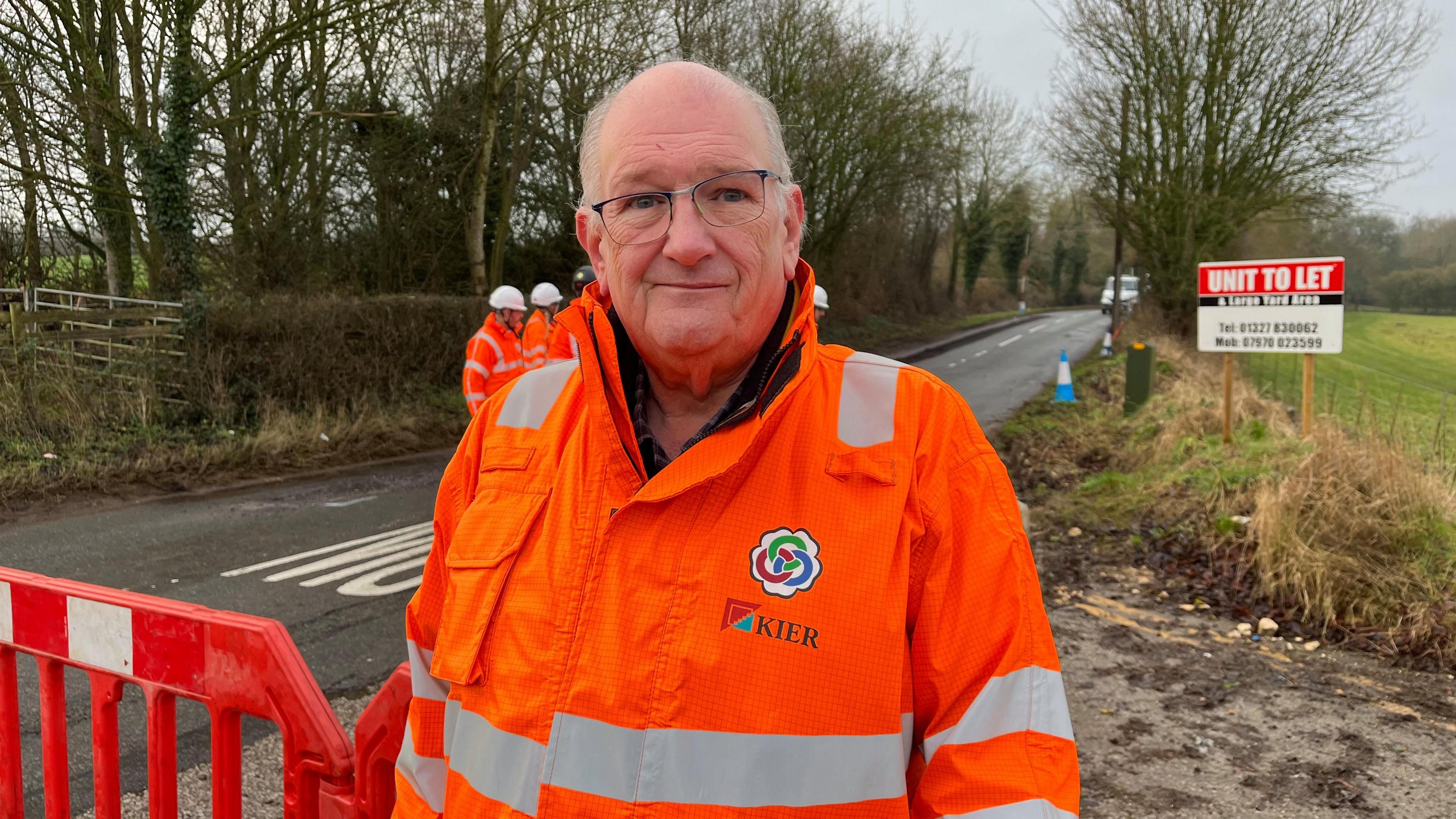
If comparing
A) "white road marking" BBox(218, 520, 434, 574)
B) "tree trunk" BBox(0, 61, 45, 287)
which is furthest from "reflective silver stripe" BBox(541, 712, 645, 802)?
"tree trunk" BBox(0, 61, 45, 287)

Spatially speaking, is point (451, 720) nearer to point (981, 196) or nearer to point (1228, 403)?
point (1228, 403)

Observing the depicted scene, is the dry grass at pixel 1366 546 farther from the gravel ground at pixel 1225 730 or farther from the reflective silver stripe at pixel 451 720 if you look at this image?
the reflective silver stripe at pixel 451 720

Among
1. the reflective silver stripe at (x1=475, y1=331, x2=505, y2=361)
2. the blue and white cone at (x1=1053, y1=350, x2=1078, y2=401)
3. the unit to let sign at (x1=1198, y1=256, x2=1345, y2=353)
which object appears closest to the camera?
the unit to let sign at (x1=1198, y1=256, x2=1345, y2=353)

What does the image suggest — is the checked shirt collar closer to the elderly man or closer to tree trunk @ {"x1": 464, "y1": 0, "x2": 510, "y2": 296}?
the elderly man

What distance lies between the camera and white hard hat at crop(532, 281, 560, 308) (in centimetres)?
1098

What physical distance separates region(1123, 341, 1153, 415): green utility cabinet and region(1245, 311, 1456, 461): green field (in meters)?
1.38

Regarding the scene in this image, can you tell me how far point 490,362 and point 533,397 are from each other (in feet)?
24.9

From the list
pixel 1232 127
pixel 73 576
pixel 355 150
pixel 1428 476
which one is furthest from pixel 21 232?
pixel 1232 127

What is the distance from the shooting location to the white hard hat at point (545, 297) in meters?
11.0

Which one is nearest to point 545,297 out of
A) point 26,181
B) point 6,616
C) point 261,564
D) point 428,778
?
point 261,564

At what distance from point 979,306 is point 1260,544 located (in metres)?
44.1

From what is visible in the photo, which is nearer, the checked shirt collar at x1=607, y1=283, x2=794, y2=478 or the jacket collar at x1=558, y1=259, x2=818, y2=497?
the jacket collar at x1=558, y1=259, x2=818, y2=497

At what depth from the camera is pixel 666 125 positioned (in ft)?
5.39

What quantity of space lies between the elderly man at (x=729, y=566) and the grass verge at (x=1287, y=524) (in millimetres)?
4892
